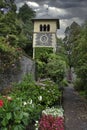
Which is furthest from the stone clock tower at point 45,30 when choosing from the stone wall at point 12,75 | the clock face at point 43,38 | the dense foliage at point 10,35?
the stone wall at point 12,75

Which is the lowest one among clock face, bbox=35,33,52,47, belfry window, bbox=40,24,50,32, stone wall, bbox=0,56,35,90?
clock face, bbox=35,33,52,47

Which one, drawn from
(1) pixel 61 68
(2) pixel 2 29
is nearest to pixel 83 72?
(1) pixel 61 68

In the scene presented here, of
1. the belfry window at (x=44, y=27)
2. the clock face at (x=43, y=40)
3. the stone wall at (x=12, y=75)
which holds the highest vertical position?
the belfry window at (x=44, y=27)

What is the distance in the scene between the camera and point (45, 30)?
4559cm

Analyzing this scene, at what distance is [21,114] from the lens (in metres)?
6.73

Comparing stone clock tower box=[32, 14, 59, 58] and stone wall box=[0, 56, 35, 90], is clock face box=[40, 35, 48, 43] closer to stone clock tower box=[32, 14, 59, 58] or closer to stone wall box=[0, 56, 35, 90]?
stone clock tower box=[32, 14, 59, 58]

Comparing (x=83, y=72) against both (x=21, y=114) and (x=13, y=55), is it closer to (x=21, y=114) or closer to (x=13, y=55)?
(x=13, y=55)

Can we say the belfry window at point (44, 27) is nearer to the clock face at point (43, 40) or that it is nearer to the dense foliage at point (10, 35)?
the clock face at point (43, 40)

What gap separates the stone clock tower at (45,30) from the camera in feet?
144

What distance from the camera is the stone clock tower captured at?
43.9 metres

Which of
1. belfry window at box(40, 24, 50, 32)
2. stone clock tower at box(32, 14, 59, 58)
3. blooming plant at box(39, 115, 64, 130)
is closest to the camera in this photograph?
blooming plant at box(39, 115, 64, 130)

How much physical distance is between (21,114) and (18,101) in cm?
59

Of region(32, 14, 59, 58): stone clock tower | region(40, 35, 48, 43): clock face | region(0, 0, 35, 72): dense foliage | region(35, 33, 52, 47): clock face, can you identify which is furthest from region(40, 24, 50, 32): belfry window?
region(0, 0, 35, 72): dense foliage

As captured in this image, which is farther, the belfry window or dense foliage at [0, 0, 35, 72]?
the belfry window
